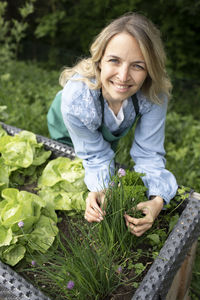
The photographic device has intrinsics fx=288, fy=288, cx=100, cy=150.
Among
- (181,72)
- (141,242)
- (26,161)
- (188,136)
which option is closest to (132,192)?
(141,242)

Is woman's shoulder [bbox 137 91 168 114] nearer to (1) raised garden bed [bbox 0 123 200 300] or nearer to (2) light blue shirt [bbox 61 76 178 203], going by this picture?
(2) light blue shirt [bbox 61 76 178 203]

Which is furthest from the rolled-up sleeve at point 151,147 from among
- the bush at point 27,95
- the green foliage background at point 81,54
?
the bush at point 27,95

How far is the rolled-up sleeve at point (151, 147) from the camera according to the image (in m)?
1.46

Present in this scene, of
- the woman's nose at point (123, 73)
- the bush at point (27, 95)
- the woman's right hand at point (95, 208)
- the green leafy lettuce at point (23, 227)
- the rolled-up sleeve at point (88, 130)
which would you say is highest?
the woman's nose at point (123, 73)

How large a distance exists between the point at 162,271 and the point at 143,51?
0.87 metres

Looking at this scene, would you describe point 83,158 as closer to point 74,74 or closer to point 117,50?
point 74,74

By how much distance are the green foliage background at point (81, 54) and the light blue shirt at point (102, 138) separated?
2.30 ft

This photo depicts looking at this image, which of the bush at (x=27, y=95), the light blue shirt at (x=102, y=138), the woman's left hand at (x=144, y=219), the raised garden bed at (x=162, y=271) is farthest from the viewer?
the bush at (x=27, y=95)

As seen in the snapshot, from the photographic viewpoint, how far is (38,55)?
5.23 meters

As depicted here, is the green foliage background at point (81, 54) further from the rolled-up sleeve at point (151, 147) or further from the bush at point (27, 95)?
the rolled-up sleeve at point (151, 147)

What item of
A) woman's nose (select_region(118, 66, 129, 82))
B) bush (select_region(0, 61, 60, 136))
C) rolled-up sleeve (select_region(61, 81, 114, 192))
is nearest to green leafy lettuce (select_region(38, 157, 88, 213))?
rolled-up sleeve (select_region(61, 81, 114, 192))

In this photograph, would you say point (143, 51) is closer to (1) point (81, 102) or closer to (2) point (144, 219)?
(1) point (81, 102)

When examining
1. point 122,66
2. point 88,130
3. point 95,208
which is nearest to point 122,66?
point 122,66

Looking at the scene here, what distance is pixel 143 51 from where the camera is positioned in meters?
1.21
